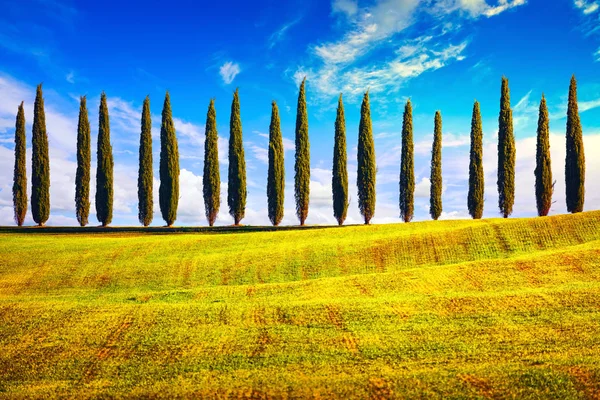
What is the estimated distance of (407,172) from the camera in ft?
173

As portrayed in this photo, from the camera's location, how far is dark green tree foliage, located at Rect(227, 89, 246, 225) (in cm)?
5188

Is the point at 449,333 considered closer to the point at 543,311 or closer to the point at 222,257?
the point at 543,311

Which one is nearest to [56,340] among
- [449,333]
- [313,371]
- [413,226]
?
[313,371]

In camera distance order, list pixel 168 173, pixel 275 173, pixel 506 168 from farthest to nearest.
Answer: pixel 275 173, pixel 168 173, pixel 506 168

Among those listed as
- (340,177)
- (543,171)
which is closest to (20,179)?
(340,177)

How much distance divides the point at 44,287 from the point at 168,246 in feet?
27.5

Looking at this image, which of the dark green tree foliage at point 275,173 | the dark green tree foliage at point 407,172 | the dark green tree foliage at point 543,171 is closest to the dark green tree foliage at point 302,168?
the dark green tree foliage at point 275,173

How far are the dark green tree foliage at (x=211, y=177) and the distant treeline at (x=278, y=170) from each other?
4.3 inches

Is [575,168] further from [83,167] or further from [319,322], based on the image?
[83,167]

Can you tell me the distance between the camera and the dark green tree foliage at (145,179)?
51781mm

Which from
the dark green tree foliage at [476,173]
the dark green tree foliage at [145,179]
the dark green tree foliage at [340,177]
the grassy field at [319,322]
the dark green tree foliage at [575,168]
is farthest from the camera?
→ the dark green tree foliage at [476,173]

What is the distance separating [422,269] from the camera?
24875 millimetres

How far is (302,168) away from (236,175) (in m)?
7.21

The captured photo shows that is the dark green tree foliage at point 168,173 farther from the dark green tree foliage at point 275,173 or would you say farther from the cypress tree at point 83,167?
the dark green tree foliage at point 275,173
